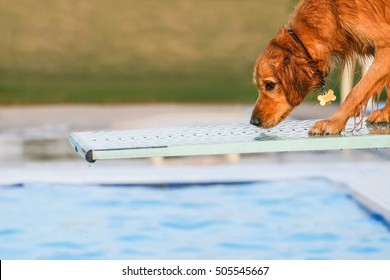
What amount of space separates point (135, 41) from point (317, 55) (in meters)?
9.87

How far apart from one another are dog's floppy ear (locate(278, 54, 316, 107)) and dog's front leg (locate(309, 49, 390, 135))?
18 cm

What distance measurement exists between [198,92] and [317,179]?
576 cm

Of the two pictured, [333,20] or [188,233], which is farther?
[188,233]

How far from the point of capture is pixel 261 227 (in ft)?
20.7

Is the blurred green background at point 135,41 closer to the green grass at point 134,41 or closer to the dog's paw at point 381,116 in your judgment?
the green grass at point 134,41

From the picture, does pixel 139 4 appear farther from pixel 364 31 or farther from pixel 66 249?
pixel 364 31

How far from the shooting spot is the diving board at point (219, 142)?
370 cm

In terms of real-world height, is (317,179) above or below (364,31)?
below

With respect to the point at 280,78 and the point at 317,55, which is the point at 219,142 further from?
the point at 317,55

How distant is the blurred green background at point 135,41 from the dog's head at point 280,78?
8837mm

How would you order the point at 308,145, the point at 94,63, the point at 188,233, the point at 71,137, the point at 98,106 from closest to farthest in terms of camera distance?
the point at 308,145 < the point at 71,137 < the point at 188,233 < the point at 98,106 < the point at 94,63

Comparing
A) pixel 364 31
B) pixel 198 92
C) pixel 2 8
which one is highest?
pixel 364 31

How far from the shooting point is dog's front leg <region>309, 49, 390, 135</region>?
4020 millimetres

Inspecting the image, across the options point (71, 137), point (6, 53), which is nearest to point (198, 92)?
point (6, 53)
